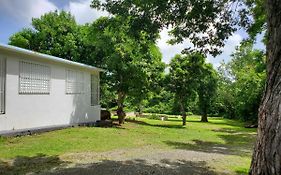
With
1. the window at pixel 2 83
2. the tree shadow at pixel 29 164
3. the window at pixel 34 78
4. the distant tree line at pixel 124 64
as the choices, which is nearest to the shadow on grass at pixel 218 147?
the distant tree line at pixel 124 64

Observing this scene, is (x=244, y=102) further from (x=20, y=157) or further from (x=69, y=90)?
(x=20, y=157)

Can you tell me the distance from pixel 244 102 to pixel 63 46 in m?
21.8

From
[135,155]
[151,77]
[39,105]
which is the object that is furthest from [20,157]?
[151,77]

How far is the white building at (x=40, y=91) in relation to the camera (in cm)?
1427

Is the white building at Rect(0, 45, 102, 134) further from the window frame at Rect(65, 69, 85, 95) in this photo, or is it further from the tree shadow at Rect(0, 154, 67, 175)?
the tree shadow at Rect(0, 154, 67, 175)

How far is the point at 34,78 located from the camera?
16109 millimetres

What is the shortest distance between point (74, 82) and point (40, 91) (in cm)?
365

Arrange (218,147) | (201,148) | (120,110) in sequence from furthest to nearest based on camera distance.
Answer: (120,110), (218,147), (201,148)

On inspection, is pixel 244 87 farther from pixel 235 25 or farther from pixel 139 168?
pixel 139 168

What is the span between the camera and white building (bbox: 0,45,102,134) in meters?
14.3

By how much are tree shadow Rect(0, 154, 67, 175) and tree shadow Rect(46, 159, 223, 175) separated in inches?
26.8

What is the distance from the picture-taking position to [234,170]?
9773 mm

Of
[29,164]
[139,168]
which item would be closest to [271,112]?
[139,168]

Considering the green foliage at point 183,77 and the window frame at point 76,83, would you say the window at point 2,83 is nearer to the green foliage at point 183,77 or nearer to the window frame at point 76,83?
the window frame at point 76,83
